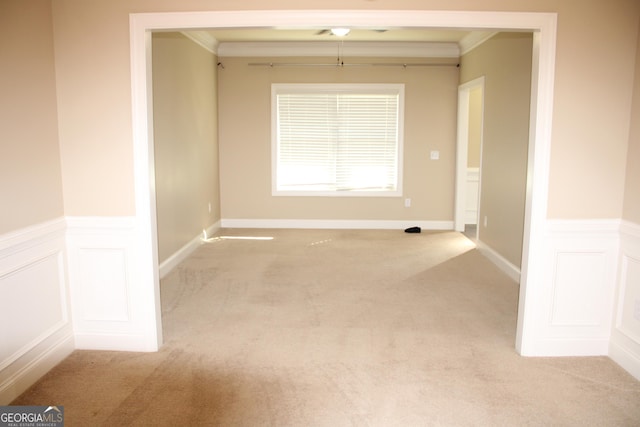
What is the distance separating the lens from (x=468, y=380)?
2.98 meters

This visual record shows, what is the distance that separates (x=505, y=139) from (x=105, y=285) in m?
4.20

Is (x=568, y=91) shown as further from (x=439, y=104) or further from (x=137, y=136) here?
(x=439, y=104)

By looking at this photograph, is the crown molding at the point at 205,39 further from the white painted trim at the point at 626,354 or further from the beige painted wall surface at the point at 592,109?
the white painted trim at the point at 626,354

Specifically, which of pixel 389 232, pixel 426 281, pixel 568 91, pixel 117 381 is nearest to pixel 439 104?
pixel 389 232

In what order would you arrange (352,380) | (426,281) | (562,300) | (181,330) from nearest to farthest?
(352,380)
(562,300)
(181,330)
(426,281)

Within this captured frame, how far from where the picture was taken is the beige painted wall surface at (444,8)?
9.95ft

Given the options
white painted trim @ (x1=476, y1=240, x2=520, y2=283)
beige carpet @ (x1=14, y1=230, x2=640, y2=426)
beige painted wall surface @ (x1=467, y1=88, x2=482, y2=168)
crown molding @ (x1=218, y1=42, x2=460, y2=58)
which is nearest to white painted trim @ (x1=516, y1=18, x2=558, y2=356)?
beige carpet @ (x1=14, y1=230, x2=640, y2=426)

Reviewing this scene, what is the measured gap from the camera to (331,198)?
777cm

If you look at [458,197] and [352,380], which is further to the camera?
[458,197]

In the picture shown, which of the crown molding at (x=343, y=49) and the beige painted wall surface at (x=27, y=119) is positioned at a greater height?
the crown molding at (x=343, y=49)

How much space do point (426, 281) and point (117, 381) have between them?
3035 millimetres

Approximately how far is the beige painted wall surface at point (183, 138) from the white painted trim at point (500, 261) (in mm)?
3521

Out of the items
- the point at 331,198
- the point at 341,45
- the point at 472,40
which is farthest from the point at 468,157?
the point at 341,45

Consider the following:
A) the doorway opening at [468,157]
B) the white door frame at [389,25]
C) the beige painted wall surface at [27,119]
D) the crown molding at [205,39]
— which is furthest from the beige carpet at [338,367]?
the crown molding at [205,39]
